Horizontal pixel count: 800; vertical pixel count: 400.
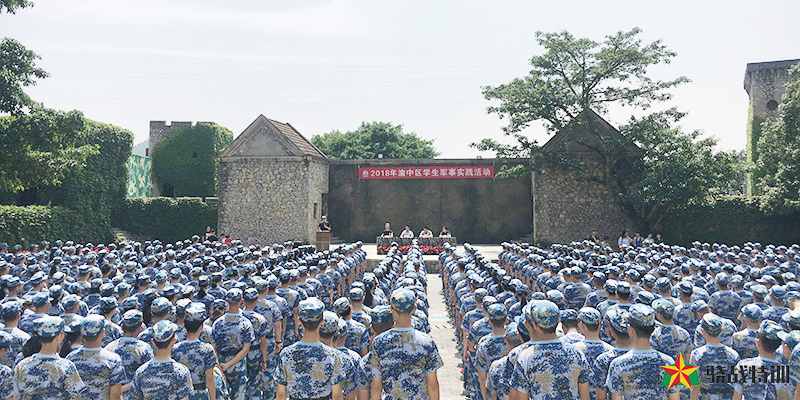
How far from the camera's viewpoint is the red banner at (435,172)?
30594 mm

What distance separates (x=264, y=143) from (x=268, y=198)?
278 centimetres

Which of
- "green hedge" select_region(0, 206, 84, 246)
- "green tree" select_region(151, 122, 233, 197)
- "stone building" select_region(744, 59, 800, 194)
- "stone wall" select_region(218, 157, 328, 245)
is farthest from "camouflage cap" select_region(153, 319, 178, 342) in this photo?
"stone building" select_region(744, 59, 800, 194)

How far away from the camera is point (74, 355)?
491 centimetres

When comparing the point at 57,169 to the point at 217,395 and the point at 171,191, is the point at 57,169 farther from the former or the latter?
the point at 171,191

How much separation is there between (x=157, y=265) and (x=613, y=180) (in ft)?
68.6

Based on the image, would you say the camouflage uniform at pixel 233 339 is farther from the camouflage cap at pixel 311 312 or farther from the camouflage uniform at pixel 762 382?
the camouflage uniform at pixel 762 382

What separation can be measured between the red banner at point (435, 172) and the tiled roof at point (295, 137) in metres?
3.82

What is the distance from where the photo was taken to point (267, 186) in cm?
2878

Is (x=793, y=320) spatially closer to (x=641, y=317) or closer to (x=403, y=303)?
(x=641, y=317)

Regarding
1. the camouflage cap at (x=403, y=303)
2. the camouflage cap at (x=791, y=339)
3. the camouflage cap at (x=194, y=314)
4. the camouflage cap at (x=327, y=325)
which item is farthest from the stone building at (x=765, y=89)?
the camouflage cap at (x=194, y=314)

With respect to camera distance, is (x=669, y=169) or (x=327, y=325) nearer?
(x=327, y=325)

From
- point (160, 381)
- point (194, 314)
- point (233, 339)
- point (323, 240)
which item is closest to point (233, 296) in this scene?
point (233, 339)

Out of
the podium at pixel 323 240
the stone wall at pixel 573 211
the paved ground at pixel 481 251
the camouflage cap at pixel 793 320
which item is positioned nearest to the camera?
the camouflage cap at pixel 793 320

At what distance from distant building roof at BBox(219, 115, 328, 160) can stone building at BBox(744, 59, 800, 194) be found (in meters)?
31.6
